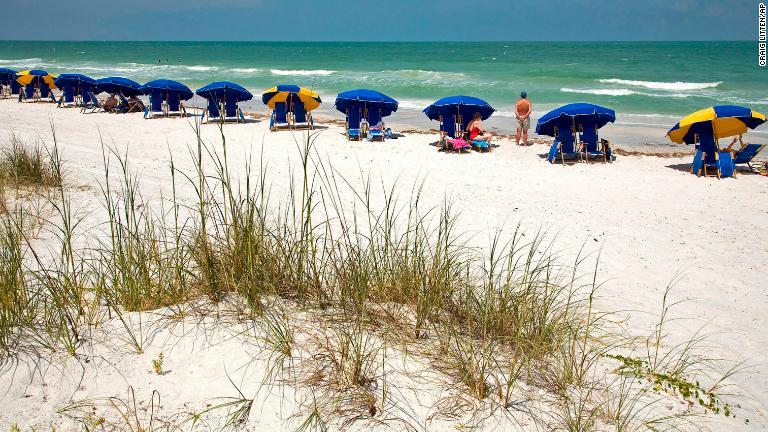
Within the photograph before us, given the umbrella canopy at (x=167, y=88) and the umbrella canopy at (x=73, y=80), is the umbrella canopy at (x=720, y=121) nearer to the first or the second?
the umbrella canopy at (x=167, y=88)

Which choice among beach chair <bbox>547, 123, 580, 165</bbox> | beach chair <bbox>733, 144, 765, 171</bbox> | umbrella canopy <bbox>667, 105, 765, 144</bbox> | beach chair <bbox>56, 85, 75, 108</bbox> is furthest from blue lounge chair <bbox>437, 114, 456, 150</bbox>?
beach chair <bbox>56, 85, 75, 108</bbox>

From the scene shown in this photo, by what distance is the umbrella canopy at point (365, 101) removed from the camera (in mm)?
12055

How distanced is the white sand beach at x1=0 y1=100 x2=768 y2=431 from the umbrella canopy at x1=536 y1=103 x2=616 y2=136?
759 millimetres

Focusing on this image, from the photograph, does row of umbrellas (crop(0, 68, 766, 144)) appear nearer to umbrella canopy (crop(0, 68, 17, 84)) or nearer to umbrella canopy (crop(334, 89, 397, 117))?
umbrella canopy (crop(334, 89, 397, 117))

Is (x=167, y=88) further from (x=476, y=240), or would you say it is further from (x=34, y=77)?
(x=476, y=240)

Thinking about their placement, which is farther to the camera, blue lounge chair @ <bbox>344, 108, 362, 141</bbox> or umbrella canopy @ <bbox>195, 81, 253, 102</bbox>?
umbrella canopy @ <bbox>195, 81, 253, 102</bbox>

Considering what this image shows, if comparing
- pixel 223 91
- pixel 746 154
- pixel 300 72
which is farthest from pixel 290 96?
pixel 300 72

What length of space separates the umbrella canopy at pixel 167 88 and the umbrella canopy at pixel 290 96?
337cm

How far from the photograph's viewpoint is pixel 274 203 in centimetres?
636

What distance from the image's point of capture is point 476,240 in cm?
557

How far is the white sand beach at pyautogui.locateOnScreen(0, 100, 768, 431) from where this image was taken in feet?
7.61

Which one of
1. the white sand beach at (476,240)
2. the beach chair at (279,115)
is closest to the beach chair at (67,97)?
the white sand beach at (476,240)

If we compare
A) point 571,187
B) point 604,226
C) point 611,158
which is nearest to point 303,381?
point 604,226

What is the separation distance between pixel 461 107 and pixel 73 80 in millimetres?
13037
